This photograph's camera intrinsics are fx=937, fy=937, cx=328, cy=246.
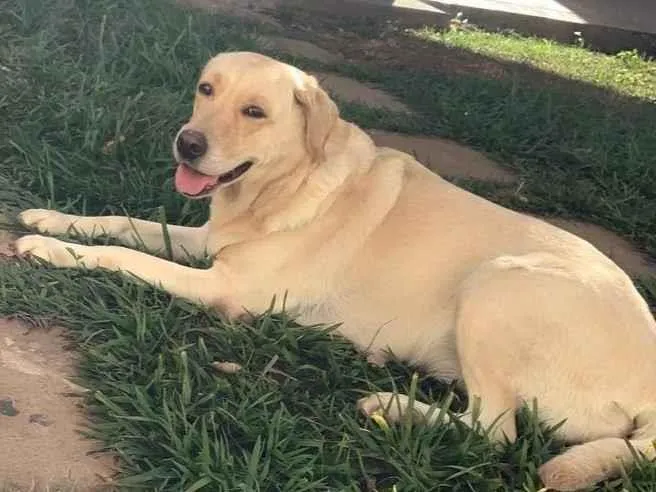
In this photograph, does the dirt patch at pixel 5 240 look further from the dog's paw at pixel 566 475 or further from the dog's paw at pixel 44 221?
the dog's paw at pixel 566 475

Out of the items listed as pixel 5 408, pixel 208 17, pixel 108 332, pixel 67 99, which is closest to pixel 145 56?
pixel 67 99

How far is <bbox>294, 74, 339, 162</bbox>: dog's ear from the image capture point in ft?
11.1

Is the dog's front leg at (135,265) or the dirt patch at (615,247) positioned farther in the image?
the dirt patch at (615,247)

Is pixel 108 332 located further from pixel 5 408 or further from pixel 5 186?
pixel 5 186

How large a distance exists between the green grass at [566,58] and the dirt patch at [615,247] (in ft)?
12.0

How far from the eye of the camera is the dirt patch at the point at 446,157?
18.0 feet

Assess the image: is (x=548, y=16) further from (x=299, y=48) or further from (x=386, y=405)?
(x=386, y=405)

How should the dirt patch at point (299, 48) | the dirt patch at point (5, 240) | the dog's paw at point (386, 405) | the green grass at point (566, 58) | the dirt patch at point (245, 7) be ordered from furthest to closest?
the green grass at point (566, 58) < the dirt patch at point (245, 7) < the dirt patch at point (299, 48) < the dirt patch at point (5, 240) < the dog's paw at point (386, 405)

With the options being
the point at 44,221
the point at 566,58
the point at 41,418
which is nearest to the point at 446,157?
the point at 44,221

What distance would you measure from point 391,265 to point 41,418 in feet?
4.36

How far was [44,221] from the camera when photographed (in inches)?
147

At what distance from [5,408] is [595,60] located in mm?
8296

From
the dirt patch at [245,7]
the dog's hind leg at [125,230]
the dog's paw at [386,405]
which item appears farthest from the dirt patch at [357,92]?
the dog's paw at [386,405]

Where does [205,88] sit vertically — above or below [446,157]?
above
